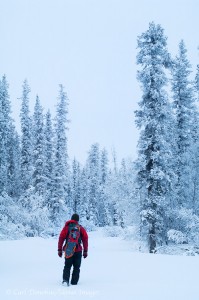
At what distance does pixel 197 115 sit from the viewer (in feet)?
96.3

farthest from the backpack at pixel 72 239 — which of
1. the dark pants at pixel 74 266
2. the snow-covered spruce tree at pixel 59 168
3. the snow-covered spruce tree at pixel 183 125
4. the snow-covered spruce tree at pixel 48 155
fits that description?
the snow-covered spruce tree at pixel 48 155

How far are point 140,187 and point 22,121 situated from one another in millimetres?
26596

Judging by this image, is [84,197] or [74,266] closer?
[74,266]

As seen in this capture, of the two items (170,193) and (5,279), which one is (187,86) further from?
(5,279)

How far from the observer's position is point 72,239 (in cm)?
910

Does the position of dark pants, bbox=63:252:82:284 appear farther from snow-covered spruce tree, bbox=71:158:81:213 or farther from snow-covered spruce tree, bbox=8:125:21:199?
snow-covered spruce tree, bbox=71:158:81:213

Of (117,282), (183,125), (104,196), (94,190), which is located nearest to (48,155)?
(183,125)

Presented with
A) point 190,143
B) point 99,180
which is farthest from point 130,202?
point 99,180

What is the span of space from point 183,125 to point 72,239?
19.2m

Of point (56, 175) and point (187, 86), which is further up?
point (187, 86)

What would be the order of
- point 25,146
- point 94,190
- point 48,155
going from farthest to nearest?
1. point 94,190
2. point 25,146
3. point 48,155

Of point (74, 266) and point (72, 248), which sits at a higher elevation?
point (72, 248)

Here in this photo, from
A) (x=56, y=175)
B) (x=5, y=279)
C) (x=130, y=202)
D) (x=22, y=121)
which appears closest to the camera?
(x=5, y=279)

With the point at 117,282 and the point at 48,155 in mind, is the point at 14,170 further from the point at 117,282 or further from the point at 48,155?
the point at 117,282
